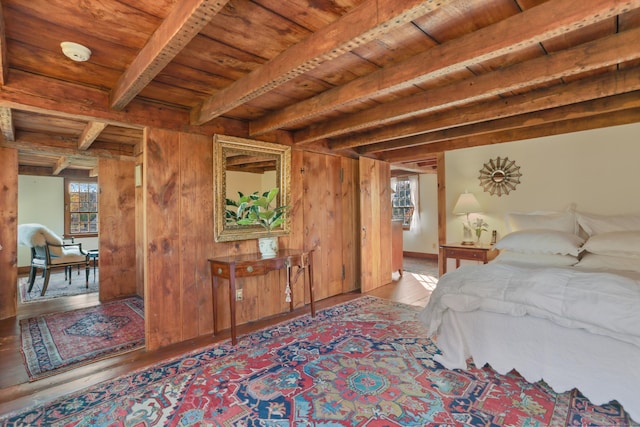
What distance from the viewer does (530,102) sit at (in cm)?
270

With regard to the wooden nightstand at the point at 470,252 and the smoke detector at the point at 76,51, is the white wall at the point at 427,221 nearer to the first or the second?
the wooden nightstand at the point at 470,252

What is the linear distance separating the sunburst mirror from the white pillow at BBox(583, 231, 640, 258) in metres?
1.34

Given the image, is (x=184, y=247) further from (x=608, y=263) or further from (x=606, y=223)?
(x=606, y=223)

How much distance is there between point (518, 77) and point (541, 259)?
1704 millimetres

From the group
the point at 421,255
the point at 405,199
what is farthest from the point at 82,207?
the point at 421,255

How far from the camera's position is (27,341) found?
300 centimetres

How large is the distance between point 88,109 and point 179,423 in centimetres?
235

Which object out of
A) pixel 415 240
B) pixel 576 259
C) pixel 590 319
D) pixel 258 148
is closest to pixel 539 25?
pixel 590 319

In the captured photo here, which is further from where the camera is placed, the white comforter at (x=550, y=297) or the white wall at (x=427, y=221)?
the white wall at (x=427, y=221)

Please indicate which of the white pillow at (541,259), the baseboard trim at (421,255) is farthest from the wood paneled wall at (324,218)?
the baseboard trim at (421,255)

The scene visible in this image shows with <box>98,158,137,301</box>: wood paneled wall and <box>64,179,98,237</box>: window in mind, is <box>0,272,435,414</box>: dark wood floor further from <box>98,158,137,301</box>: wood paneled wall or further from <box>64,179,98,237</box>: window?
<box>64,179,98,237</box>: window

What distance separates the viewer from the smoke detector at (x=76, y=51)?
1.78 metres

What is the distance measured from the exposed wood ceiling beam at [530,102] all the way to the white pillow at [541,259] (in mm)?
1329

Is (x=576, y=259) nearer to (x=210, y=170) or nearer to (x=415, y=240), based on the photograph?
(x=210, y=170)
